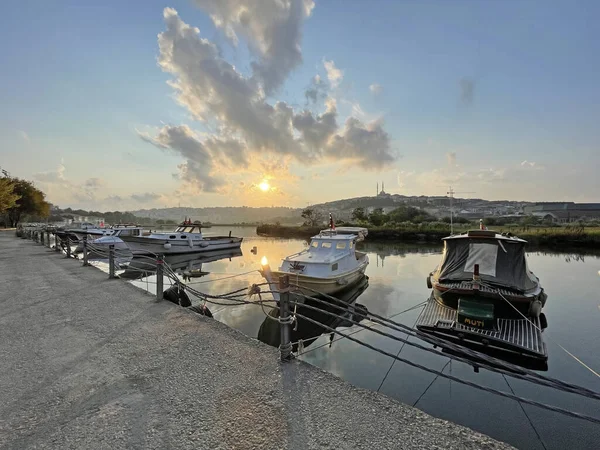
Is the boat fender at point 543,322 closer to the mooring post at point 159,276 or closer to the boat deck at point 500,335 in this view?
the boat deck at point 500,335

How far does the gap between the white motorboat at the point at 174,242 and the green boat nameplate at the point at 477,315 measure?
23.9 meters

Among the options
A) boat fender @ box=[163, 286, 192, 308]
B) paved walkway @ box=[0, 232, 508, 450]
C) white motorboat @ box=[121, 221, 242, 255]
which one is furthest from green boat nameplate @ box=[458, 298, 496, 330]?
white motorboat @ box=[121, 221, 242, 255]

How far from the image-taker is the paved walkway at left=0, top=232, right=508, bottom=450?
9.29 feet

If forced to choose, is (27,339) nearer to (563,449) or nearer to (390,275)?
(563,449)

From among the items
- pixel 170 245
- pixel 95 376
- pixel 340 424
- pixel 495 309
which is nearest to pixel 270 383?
pixel 340 424

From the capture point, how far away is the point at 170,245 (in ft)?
93.8

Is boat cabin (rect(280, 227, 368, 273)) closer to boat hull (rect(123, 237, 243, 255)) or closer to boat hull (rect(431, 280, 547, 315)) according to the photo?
boat hull (rect(431, 280, 547, 315))

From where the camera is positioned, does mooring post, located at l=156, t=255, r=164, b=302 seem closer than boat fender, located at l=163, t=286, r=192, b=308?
Yes

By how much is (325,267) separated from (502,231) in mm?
41451

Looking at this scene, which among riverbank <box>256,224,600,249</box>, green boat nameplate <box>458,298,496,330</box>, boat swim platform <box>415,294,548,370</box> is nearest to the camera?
boat swim platform <box>415,294,548,370</box>

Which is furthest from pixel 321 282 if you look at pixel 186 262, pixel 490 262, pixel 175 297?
pixel 186 262

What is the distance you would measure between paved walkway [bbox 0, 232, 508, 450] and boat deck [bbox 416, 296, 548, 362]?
18.5 ft

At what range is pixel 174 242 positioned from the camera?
95.5 feet

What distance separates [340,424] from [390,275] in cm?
1732
